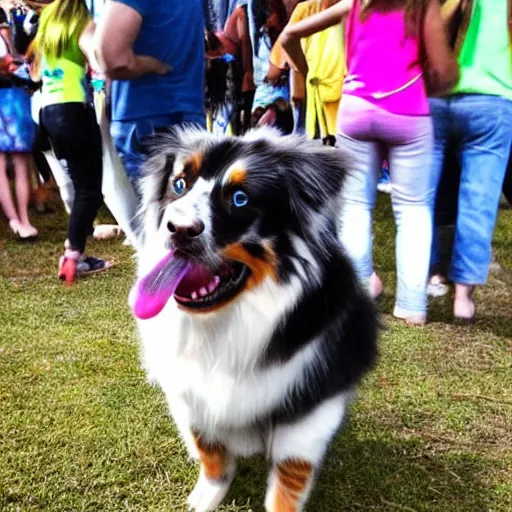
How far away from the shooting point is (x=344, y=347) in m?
1.76

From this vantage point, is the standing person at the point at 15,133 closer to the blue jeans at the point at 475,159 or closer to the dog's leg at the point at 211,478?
the blue jeans at the point at 475,159

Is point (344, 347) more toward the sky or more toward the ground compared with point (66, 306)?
more toward the sky

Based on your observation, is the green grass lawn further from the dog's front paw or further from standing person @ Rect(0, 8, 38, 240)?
standing person @ Rect(0, 8, 38, 240)

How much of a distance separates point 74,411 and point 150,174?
120 centimetres

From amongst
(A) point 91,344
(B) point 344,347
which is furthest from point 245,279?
(A) point 91,344

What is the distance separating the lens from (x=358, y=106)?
10.3ft

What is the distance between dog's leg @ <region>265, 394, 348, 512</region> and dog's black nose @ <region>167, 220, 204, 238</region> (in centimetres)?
64

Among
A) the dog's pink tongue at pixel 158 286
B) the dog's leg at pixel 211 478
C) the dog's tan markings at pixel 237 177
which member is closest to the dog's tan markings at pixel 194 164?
the dog's tan markings at pixel 237 177

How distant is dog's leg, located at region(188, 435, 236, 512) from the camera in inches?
74.8

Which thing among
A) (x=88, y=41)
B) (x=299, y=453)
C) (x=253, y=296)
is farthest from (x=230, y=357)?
(x=88, y=41)

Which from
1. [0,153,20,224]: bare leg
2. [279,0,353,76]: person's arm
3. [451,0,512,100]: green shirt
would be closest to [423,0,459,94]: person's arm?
[451,0,512,100]: green shirt

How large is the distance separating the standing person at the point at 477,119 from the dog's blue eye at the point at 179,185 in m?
2.16

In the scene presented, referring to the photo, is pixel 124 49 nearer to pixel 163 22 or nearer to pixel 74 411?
pixel 163 22

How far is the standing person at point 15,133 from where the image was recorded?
199 inches
